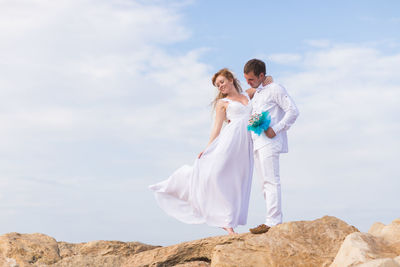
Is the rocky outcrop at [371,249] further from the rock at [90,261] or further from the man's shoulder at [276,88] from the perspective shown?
the rock at [90,261]

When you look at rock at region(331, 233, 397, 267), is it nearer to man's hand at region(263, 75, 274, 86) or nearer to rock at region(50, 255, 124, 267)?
man's hand at region(263, 75, 274, 86)

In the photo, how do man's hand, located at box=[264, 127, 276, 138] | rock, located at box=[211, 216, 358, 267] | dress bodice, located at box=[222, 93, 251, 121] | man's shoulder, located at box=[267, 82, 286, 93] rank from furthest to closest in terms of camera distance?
1. dress bodice, located at box=[222, 93, 251, 121]
2. man's shoulder, located at box=[267, 82, 286, 93]
3. man's hand, located at box=[264, 127, 276, 138]
4. rock, located at box=[211, 216, 358, 267]

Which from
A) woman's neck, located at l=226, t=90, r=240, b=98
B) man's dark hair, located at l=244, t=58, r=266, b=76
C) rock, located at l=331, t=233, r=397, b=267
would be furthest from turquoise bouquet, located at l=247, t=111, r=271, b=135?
rock, located at l=331, t=233, r=397, b=267

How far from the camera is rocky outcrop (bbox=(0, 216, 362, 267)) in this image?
6.60 m

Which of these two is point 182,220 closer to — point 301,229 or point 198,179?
point 198,179

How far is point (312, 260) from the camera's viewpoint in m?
6.48

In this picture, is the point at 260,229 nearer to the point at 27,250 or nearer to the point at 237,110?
the point at 237,110

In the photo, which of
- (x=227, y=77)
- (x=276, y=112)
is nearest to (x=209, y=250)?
(x=276, y=112)

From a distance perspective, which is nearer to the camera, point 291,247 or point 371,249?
point 371,249

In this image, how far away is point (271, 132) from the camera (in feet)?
26.3

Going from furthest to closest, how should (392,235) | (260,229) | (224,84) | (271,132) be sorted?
(224,84) < (271,132) < (260,229) < (392,235)

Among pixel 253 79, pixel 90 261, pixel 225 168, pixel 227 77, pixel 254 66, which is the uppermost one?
pixel 227 77

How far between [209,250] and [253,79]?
283 centimetres

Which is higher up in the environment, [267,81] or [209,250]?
[267,81]
